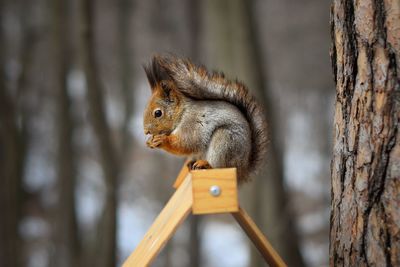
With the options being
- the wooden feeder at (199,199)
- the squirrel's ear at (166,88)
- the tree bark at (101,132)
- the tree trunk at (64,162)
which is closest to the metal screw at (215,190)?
the wooden feeder at (199,199)

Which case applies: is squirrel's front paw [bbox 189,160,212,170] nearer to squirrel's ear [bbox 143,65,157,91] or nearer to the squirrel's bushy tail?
the squirrel's bushy tail

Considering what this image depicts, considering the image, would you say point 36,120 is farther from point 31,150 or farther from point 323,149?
point 323,149

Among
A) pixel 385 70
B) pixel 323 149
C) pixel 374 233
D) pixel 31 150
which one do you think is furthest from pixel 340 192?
pixel 323 149

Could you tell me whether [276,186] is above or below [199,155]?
below

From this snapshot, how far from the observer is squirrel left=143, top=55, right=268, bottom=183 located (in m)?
1.79

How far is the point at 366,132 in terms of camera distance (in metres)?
1.59

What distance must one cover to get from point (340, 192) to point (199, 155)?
0.45m

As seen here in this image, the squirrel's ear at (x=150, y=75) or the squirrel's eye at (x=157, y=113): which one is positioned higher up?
the squirrel's ear at (x=150, y=75)

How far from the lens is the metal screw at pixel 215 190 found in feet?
5.26

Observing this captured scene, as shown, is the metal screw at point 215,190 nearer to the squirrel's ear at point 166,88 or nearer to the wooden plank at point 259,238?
the wooden plank at point 259,238

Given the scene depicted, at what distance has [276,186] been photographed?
388 cm

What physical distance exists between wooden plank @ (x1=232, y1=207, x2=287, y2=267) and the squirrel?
166mm

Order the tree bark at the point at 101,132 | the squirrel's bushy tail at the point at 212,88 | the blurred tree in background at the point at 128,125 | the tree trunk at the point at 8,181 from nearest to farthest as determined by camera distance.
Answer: the squirrel's bushy tail at the point at 212,88, the tree bark at the point at 101,132, the blurred tree in background at the point at 128,125, the tree trunk at the point at 8,181

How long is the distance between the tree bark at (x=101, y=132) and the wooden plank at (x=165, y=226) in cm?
161
